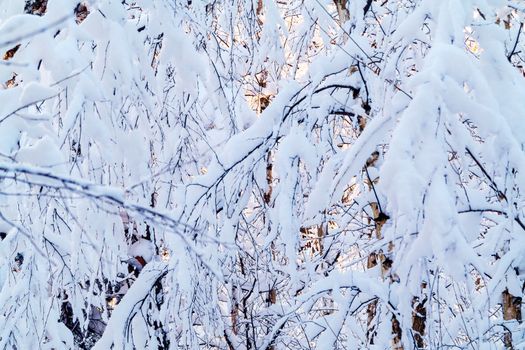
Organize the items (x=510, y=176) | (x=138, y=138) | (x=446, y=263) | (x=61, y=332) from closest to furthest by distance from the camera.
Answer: (x=446, y=263), (x=510, y=176), (x=138, y=138), (x=61, y=332)

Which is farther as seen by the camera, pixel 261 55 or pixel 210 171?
pixel 261 55

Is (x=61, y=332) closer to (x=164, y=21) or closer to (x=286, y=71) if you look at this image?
(x=164, y=21)

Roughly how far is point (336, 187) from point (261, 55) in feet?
5.14

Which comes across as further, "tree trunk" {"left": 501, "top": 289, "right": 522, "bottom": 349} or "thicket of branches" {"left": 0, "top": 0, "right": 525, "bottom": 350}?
"tree trunk" {"left": 501, "top": 289, "right": 522, "bottom": 349}

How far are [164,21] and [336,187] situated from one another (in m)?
0.89

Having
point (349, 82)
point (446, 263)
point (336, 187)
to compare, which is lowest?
point (446, 263)

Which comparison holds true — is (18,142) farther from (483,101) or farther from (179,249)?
(483,101)

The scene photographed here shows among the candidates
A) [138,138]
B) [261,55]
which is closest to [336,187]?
[138,138]

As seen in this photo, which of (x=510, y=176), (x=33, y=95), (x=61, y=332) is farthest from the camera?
(x=61, y=332)

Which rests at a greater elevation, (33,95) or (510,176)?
(33,95)

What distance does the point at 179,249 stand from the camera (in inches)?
86.6

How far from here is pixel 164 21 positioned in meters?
2.15

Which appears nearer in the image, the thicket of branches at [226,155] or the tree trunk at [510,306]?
the thicket of branches at [226,155]

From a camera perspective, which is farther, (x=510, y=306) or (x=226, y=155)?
(x=510, y=306)
